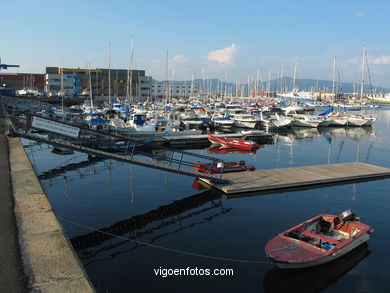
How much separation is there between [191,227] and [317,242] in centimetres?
597

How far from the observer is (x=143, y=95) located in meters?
151

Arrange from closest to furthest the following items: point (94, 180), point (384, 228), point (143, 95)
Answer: point (384, 228) < point (94, 180) < point (143, 95)

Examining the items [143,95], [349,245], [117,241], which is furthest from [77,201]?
[143,95]

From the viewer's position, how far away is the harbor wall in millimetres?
7797

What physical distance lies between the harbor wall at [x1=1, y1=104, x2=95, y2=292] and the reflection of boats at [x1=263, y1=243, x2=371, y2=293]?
655cm

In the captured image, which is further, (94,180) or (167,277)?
(94,180)

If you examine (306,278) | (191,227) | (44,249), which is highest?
(44,249)

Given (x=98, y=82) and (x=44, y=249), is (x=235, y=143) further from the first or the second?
(x=98, y=82)

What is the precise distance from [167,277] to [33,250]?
15.6 feet

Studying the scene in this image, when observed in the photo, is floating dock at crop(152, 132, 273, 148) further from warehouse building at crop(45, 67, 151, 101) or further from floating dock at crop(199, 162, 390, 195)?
warehouse building at crop(45, 67, 151, 101)

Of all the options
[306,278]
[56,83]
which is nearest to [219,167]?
[306,278]

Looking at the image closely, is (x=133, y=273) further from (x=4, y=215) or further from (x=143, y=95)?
(x=143, y=95)

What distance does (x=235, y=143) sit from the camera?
136 ft

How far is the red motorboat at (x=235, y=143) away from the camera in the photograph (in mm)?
40062
